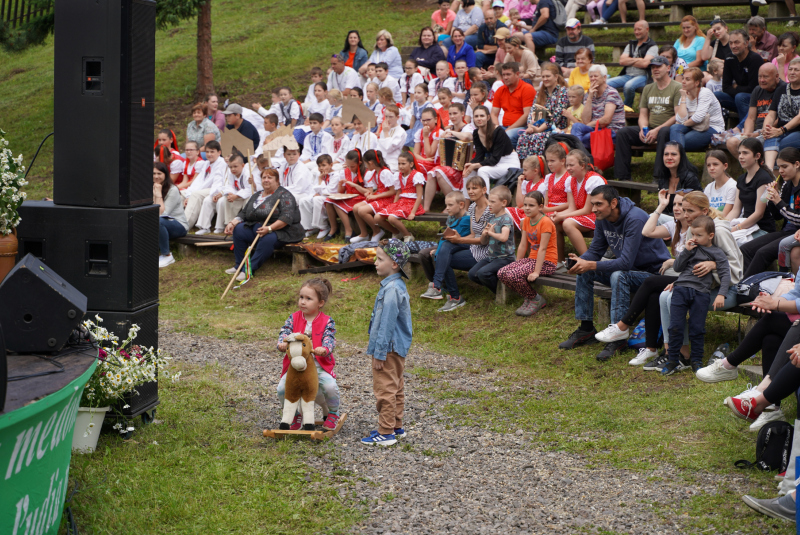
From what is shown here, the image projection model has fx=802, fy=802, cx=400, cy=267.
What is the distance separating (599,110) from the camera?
10969mm

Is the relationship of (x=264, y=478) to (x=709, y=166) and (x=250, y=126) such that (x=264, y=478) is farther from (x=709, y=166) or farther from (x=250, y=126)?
(x=250, y=126)

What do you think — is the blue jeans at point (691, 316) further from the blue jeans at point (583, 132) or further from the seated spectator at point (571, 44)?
the seated spectator at point (571, 44)

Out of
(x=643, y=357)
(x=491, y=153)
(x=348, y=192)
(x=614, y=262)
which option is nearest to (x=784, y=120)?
(x=614, y=262)

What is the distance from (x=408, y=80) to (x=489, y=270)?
6829mm

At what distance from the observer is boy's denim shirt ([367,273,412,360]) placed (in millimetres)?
Result: 5523

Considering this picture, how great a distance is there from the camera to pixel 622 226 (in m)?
7.62

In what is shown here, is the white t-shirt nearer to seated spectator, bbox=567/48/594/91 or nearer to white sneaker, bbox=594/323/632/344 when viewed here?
white sneaker, bbox=594/323/632/344

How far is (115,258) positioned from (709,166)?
6.02 m

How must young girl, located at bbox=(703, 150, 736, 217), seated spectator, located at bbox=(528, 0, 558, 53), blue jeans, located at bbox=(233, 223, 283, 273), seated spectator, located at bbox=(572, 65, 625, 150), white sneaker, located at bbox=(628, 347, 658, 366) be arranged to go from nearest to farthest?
white sneaker, located at bbox=(628, 347, 658, 366), young girl, located at bbox=(703, 150, 736, 217), seated spectator, located at bbox=(572, 65, 625, 150), blue jeans, located at bbox=(233, 223, 283, 273), seated spectator, located at bbox=(528, 0, 558, 53)

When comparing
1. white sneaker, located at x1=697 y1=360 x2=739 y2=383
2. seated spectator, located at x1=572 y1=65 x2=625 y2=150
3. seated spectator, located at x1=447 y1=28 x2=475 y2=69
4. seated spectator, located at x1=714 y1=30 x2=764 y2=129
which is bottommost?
white sneaker, located at x1=697 y1=360 x2=739 y2=383

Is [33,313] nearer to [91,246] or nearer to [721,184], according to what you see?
[91,246]

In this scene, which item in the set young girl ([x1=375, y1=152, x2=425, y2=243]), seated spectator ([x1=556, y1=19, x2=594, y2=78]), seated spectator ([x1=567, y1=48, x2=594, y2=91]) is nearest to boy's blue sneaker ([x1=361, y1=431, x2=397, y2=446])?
young girl ([x1=375, y1=152, x2=425, y2=243])

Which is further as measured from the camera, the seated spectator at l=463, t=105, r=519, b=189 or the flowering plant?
the seated spectator at l=463, t=105, r=519, b=189

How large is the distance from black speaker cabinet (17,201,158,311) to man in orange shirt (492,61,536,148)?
24.1 ft
